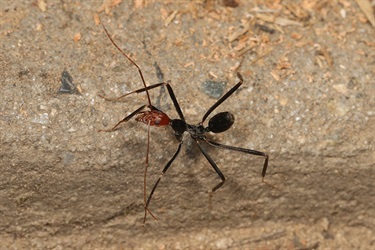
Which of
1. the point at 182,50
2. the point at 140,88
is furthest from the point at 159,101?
the point at 182,50

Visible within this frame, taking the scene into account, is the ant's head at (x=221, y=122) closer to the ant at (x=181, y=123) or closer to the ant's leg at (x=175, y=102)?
the ant at (x=181, y=123)

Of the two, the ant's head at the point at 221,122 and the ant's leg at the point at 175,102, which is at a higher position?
the ant's leg at the point at 175,102

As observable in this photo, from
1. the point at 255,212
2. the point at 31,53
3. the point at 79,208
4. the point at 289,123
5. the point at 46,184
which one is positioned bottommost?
the point at 255,212

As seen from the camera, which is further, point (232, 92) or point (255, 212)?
point (255, 212)

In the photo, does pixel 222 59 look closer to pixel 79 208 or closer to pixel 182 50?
pixel 182 50

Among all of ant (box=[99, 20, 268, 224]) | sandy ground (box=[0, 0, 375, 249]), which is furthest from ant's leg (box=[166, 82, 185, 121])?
sandy ground (box=[0, 0, 375, 249])

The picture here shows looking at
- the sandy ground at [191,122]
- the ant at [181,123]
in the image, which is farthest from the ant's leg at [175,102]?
the sandy ground at [191,122]

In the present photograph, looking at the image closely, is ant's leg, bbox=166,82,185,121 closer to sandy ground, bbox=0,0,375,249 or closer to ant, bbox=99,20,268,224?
ant, bbox=99,20,268,224
